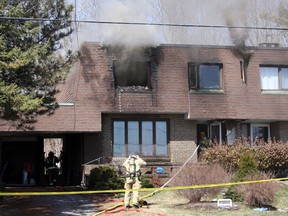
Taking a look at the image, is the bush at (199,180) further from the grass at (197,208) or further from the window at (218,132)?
the window at (218,132)

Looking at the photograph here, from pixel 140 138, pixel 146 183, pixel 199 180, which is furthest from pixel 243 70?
pixel 199 180

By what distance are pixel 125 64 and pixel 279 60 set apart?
6.81 m

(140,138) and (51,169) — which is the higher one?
(140,138)

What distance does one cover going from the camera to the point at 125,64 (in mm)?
20172

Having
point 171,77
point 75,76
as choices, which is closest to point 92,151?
point 75,76

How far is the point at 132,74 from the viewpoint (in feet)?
68.4

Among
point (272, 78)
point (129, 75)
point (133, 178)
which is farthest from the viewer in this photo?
point (272, 78)

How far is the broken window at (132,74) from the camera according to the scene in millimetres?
20281

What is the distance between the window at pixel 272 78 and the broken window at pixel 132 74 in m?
5.05

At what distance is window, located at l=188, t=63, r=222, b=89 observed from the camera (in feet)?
68.4

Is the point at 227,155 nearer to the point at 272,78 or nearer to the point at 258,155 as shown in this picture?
the point at 258,155

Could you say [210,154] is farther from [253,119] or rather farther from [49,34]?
[49,34]

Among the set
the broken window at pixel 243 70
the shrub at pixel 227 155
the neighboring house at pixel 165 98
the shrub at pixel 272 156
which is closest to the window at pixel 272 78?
the neighboring house at pixel 165 98

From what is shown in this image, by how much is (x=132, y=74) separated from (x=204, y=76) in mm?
3036
